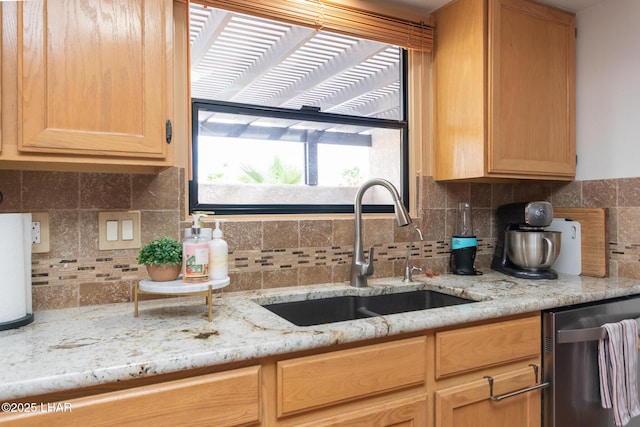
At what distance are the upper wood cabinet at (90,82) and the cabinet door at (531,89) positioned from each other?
4.45 feet

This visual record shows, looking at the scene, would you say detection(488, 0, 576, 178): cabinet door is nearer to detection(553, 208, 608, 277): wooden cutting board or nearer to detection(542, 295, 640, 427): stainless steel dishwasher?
detection(553, 208, 608, 277): wooden cutting board

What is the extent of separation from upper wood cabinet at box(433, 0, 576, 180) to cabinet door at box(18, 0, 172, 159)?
4.25ft

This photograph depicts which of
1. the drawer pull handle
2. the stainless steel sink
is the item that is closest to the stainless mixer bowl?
the stainless steel sink

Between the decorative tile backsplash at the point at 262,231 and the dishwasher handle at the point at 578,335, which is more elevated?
the decorative tile backsplash at the point at 262,231

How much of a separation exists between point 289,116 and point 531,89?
1.12 meters

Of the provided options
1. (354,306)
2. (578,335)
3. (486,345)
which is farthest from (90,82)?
(578,335)

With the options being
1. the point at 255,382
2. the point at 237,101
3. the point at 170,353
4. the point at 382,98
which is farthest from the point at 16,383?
the point at 382,98

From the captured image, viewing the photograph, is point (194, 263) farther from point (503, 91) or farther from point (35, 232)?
point (503, 91)

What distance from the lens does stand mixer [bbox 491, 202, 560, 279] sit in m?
1.85

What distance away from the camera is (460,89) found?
1911 mm

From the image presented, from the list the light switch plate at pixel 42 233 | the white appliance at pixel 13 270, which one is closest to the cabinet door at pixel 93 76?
the white appliance at pixel 13 270

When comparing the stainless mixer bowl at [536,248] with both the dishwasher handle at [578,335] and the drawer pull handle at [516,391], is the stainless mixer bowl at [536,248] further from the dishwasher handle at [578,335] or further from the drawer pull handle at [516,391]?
the drawer pull handle at [516,391]

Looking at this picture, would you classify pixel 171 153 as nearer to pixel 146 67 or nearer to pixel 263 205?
pixel 146 67

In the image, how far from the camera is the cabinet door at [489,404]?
1.29 meters
